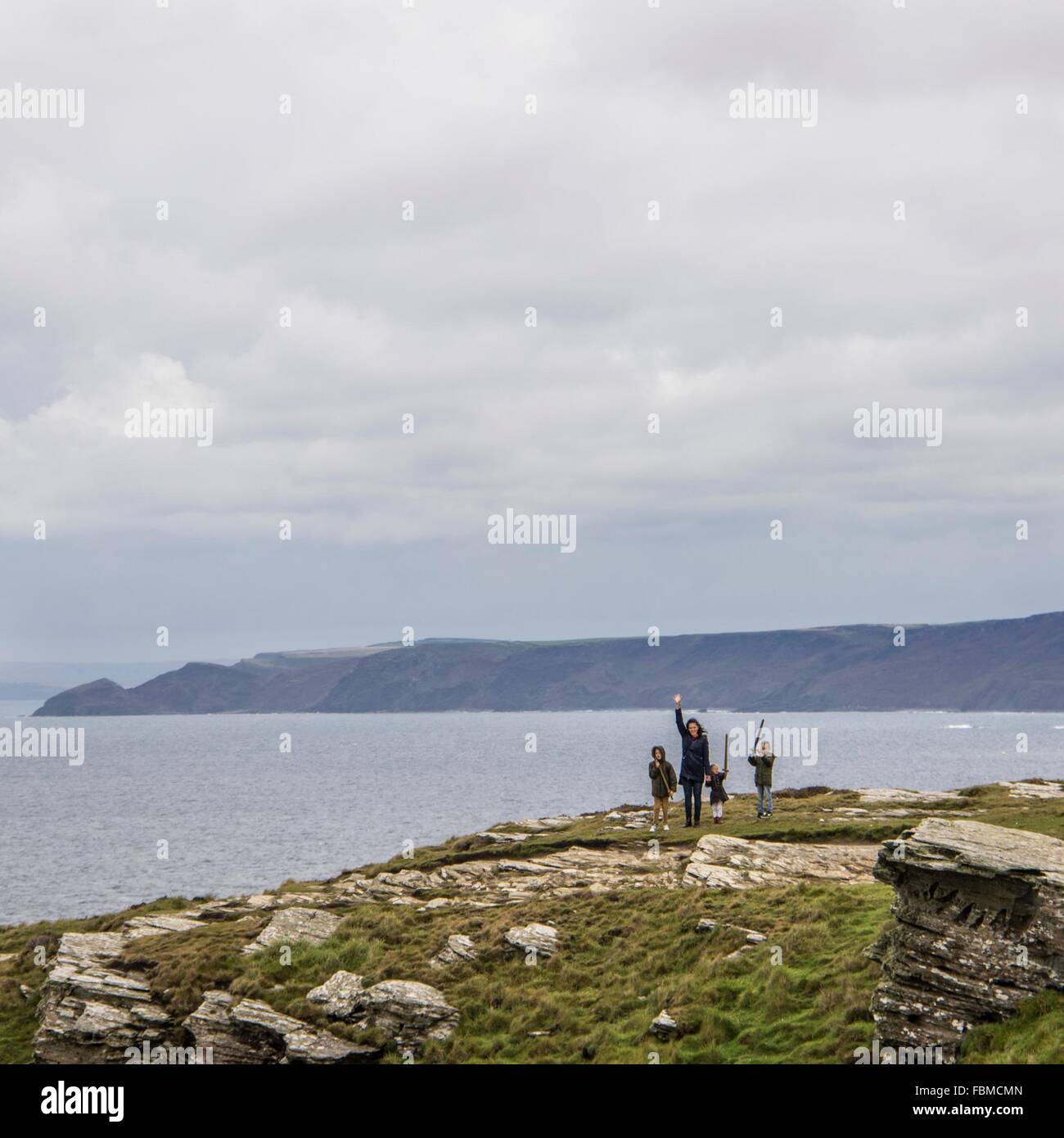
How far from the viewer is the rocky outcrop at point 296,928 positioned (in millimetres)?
31000

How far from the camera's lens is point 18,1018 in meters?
30.9

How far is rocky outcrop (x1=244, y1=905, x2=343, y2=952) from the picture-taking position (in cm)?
3100

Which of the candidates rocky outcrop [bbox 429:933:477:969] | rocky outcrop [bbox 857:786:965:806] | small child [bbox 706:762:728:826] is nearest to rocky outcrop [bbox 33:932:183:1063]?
rocky outcrop [bbox 429:933:477:969]

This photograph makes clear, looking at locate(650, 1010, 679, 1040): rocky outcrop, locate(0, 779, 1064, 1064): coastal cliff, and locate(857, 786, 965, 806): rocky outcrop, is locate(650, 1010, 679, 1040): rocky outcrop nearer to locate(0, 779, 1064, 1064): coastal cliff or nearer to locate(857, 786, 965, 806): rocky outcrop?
locate(0, 779, 1064, 1064): coastal cliff

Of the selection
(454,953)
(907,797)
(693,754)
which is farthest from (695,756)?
(907,797)

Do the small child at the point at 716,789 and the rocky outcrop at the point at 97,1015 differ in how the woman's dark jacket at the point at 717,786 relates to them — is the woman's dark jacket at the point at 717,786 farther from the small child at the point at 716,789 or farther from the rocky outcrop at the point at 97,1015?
the rocky outcrop at the point at 97,1015

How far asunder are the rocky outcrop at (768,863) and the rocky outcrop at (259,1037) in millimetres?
11466

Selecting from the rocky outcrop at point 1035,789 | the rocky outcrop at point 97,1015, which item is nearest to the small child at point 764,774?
the rocky outcrop at point 1035,789

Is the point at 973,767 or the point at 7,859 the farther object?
the point at 973,767

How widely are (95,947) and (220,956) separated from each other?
4955mm

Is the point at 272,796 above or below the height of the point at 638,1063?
below
